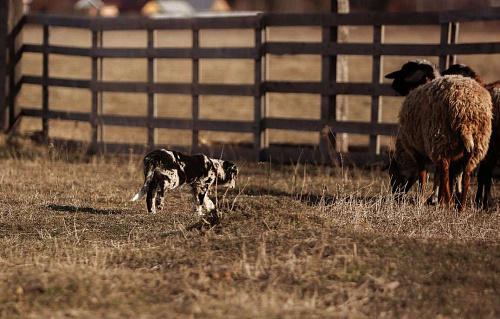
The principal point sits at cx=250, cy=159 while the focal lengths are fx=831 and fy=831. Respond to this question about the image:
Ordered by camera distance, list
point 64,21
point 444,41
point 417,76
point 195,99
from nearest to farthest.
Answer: point 417,76 → point 444,41 → point 195,99 → point 64,21

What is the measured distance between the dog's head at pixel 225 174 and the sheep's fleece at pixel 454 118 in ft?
7.17

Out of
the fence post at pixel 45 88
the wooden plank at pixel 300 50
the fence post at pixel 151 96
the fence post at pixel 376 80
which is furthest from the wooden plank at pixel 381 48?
the fence post at pixel 45 88

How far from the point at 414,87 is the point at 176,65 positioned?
22.0 metres

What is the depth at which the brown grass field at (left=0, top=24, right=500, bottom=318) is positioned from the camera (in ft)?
18.1

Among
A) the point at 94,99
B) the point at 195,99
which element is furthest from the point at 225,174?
the point at 94,99

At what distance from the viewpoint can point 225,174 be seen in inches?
374

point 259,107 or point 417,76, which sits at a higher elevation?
point 417,76

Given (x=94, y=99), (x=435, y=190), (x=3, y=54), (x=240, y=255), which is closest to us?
(x=240, y=255)

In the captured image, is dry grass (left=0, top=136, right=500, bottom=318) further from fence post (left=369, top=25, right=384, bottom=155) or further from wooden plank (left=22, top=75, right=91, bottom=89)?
wooden plank (left=22, top=75, right=91, bottom=89)

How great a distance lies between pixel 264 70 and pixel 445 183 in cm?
459

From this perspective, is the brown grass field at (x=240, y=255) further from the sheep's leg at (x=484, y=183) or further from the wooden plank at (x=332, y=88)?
the wooden plank at (x=332, y=88)

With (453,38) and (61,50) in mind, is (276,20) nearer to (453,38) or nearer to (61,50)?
(453,38)

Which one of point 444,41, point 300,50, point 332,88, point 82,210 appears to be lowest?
point 82,210

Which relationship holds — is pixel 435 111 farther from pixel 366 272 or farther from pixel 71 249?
pixel 71 249
